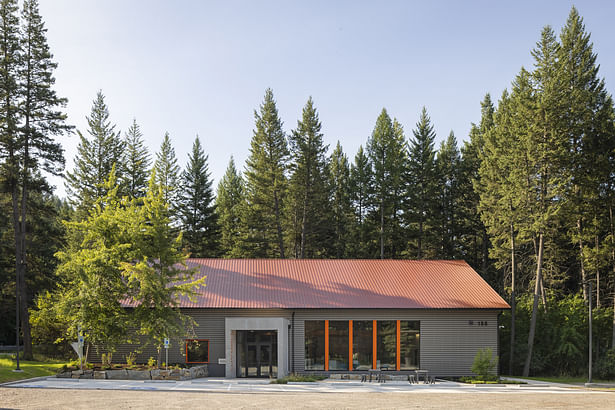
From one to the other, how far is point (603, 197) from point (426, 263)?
11432mm

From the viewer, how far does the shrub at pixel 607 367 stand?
108ft

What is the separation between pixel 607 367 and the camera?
32906mm

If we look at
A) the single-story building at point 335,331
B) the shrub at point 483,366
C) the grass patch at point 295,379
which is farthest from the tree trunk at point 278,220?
the shrub at point 483,366

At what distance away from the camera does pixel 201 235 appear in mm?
55281

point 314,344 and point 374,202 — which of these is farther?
point 374,202

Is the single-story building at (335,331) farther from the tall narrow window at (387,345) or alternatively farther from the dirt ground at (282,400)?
the dirt ground at (282,400)

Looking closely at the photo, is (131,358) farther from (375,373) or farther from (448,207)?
(448,207)

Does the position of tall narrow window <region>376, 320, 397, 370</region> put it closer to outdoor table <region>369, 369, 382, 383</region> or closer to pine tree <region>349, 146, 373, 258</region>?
outdoor table <region>369, 369, 382, 383</region>

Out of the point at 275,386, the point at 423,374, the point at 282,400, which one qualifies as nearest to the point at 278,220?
the point at 423,374

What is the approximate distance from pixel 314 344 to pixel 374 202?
2161 cm

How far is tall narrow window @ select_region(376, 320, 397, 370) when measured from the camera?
31125 mm

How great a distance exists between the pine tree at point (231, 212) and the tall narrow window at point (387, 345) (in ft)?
78.2

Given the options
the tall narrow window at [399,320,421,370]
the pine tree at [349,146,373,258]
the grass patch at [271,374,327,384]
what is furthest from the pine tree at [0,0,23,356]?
the pine tree at [349,146,373,258]

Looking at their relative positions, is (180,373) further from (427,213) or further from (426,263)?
(427,213)
